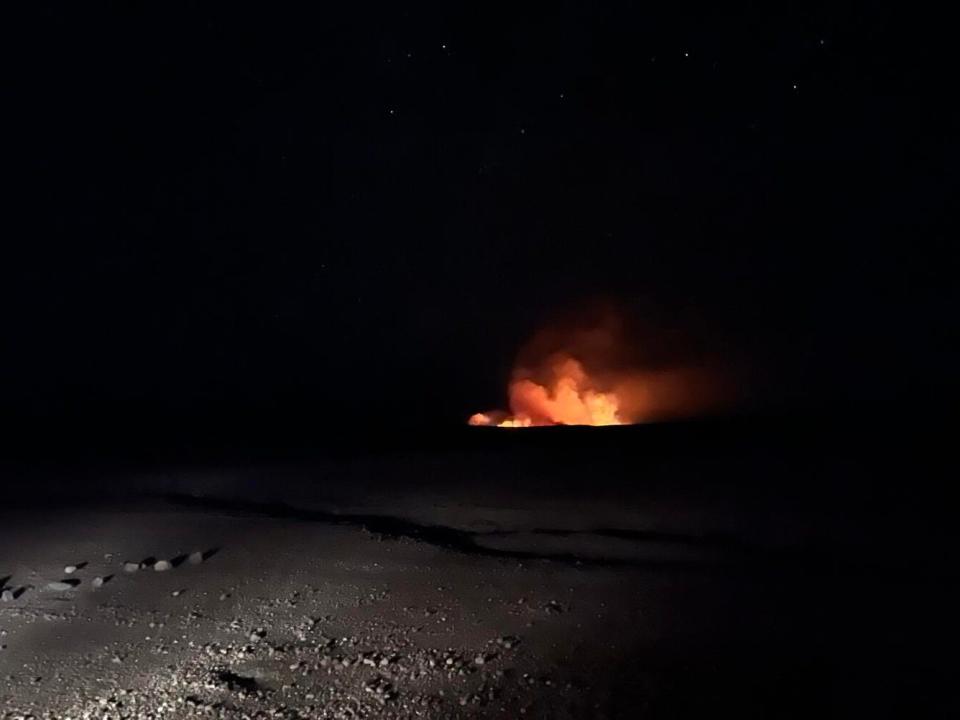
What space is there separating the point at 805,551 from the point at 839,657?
3011 mm

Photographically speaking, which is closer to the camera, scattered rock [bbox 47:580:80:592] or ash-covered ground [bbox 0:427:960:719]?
ash-covered ground [bbox 0:427:960:719]

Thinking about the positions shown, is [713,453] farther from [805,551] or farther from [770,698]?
[770,698]

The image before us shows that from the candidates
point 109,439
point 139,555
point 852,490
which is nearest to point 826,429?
point 852,490

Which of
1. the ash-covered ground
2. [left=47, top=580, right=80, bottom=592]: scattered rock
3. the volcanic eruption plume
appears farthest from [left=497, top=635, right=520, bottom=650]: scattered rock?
the volcanic eruption plume

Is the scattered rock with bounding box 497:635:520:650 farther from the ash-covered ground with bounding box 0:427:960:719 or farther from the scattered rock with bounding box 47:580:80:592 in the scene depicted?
the scattered rock with bounding box 47:580:80:592

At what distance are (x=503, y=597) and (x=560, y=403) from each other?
2374 cm

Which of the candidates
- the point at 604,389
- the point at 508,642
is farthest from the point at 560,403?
the point at 508,642

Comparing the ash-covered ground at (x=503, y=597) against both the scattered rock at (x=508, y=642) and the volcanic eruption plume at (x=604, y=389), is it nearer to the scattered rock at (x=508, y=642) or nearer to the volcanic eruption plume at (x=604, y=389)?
the scattered rock at (x=508, y=642)

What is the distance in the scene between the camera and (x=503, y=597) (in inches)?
254

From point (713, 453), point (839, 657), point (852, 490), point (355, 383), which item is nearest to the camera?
point (839, 657)

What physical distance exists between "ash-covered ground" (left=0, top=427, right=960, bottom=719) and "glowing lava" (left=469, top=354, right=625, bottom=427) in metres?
16.7

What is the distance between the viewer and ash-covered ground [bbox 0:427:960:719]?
188 inches

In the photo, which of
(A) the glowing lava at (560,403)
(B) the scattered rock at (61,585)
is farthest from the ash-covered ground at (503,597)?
(A) the glowing lava at (560,403)

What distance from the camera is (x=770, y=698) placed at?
14.7 ft
